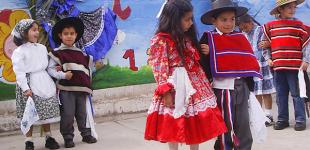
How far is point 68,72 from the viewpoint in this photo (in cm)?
508

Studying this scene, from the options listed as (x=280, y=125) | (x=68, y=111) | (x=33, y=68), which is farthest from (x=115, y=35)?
(x=280, y=125)

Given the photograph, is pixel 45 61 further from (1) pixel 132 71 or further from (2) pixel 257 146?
(2) pixel 257 146

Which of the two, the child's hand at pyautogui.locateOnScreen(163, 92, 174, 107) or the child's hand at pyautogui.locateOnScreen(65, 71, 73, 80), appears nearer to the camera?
the child's hand at pyautogui.locateOnScreen(163, 92, 174, 107)

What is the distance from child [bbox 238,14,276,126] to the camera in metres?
5.75

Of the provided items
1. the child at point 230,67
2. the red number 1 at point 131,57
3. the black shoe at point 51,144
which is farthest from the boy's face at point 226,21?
the red number 1 at point 131,57

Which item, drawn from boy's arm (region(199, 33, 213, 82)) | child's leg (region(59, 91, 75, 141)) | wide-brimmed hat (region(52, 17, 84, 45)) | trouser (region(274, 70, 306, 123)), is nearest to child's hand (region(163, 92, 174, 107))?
boy's arm (region(199, 33, 213, 82))

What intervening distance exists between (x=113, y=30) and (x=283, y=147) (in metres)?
2.85

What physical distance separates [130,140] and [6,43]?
1938 millimetres

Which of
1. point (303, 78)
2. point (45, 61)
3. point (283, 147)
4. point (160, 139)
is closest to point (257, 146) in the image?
point (283, 147)

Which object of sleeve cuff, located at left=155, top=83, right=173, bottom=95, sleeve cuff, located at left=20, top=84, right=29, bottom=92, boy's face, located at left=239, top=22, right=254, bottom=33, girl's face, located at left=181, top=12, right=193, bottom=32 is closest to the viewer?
sleeve cuff, located at left=155, top=83, right=173, bottom=95

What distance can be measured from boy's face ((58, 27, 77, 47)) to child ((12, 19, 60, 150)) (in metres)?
0.27

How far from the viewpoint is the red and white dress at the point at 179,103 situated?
11.8 feet

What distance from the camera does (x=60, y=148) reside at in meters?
5.15

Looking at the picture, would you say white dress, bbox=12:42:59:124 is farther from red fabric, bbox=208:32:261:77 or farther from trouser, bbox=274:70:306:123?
trouser, bbox=274:70:306:123
